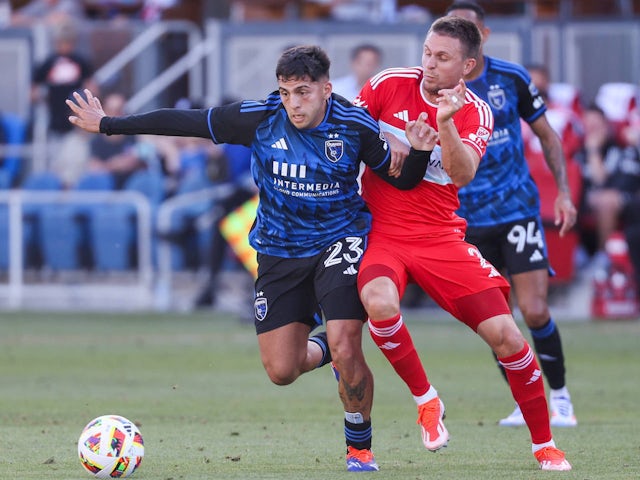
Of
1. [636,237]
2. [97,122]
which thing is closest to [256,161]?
[97,122]

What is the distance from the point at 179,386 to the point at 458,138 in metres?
5.22

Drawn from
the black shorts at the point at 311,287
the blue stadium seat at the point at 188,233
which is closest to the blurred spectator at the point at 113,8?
the blue stadium seat at the point at 188,233

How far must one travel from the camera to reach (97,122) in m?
7.63

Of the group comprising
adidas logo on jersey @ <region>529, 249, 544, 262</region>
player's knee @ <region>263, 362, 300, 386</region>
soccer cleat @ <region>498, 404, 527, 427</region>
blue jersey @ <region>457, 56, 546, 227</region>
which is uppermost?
blue jersey @ <region>457, 56, 546, 227</region>

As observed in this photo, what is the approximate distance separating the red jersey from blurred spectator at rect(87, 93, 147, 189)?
1116 centimetres

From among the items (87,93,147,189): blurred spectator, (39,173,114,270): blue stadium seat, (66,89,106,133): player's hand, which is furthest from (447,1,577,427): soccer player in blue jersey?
(87,93,147,189): blurred spectator

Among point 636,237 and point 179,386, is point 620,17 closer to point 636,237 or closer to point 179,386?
point 636,237

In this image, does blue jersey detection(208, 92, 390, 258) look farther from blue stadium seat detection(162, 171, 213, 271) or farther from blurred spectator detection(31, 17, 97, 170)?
blurred spectator detection(31, 17, 97, 170)

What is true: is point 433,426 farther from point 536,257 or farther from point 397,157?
point 536,257

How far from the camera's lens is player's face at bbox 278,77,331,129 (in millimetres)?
7308

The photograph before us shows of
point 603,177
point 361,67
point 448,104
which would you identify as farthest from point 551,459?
point 603,177

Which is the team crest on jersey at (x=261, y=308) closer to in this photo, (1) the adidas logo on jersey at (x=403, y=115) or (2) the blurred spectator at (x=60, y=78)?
(1) the adidas logo on jersey at (x=403, y=115)

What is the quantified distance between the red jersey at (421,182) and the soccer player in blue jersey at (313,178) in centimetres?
13

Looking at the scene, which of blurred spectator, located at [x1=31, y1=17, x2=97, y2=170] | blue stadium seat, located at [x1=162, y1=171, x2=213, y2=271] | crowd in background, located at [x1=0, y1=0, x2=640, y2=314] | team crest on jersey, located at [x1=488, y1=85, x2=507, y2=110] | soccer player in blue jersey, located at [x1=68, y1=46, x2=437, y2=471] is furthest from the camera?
blurred spectator, located at [x1=31, y1=17, x2=97, y2=170]
